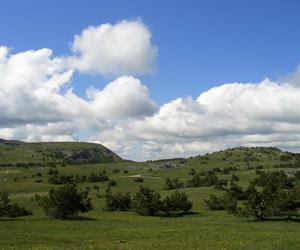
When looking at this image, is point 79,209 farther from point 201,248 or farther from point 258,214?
point 201,248

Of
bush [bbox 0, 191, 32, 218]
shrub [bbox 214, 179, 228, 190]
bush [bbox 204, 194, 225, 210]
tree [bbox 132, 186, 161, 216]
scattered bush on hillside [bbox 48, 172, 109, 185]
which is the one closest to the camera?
bush [bbox 0, 191, 32, 218]

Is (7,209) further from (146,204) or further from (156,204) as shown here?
(156,204)

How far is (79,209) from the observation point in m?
78.2

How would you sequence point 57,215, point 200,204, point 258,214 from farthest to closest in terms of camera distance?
1. point 200,204
2. point 57,215
3. point 258,214

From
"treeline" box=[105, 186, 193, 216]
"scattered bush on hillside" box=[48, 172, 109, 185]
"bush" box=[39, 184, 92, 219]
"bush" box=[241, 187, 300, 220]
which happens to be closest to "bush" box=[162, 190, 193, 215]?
"treeline" box=[105, 186, 193, 216]

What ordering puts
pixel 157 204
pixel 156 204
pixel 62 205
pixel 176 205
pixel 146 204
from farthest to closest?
pixel 176 205
pixel 157 204
pixel 156 204
pixel 146 204
pixel 62 205

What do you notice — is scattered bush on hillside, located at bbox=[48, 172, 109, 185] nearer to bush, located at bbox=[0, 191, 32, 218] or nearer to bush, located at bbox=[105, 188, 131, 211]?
bush, located at bbox=[105, 188, 131, 211]

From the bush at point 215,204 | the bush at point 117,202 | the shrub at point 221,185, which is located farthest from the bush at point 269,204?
the shrub at point 221,185

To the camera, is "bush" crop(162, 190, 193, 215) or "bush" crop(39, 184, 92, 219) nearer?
"bush" crop(39, 184, 92, 219)

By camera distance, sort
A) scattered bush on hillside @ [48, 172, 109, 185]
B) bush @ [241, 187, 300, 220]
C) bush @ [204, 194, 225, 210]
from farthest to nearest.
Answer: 1. scattered bush on hillside @ [48, 172, 109, 185]
2. bush @ [204, 194, 225, 210]
3. bush @ [241, 187, 300, 220]

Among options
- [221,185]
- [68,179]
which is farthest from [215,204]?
[68,179]

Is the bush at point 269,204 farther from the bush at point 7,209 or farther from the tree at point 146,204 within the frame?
the bush at point 7,209

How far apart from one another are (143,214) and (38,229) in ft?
103

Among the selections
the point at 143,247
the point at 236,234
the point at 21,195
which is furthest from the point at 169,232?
the point at 21,195
